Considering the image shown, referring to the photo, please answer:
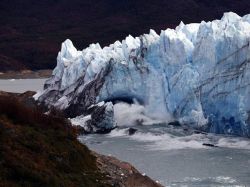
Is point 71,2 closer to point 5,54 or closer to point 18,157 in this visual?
point 5,54

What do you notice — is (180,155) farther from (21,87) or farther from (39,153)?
(21,87)

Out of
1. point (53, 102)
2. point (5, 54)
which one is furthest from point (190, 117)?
point (5, 54)

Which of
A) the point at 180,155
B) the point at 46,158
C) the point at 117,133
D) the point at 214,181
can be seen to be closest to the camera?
the point at 46,158

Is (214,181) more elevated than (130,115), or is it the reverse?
(130,115)

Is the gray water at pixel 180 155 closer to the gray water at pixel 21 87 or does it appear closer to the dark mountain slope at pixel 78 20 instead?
the gray water at pixel 21 87

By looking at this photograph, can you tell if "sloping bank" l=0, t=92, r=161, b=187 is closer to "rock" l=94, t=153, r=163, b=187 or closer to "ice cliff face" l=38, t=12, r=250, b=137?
"rock" l=94, t=153, r=163, b=187

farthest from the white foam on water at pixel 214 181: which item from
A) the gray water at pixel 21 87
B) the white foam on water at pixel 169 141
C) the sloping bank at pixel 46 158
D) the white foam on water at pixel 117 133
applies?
the gray water at pixel 21 87

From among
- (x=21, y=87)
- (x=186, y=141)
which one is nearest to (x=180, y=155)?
(x=186, y=141)
